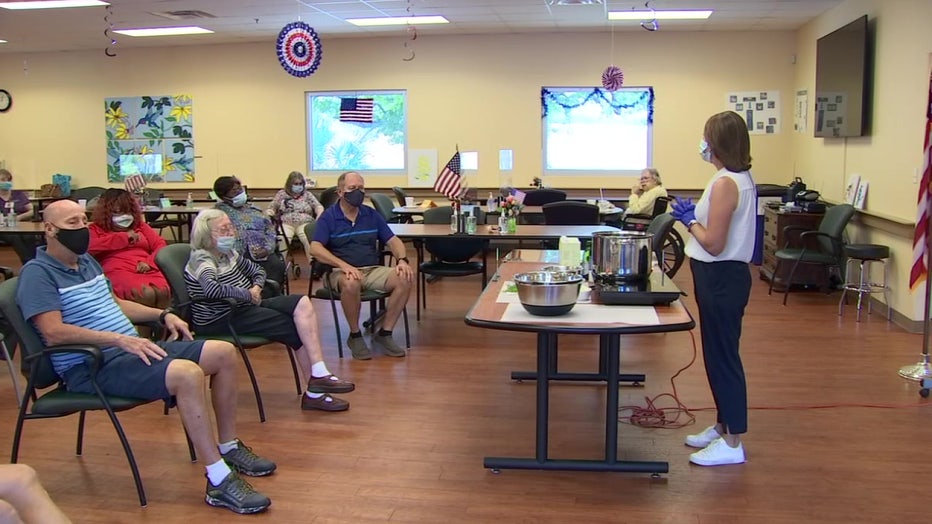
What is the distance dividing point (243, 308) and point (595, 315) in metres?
1.94

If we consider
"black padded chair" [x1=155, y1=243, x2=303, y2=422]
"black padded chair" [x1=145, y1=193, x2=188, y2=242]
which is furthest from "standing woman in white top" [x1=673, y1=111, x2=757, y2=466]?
"black padded chair" [x1=145, y1=193, x2=188, y2=242]

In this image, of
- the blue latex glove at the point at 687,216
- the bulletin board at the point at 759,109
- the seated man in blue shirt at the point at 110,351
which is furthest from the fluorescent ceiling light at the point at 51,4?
the bulletin board at the point at 759,109

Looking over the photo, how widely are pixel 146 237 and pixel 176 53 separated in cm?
689

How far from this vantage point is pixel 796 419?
4031mm

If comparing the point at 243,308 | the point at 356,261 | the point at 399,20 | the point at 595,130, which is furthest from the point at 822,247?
the point at 243,308

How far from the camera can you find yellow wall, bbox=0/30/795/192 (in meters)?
10.2

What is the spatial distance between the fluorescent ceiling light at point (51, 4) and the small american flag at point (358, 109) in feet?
11.9

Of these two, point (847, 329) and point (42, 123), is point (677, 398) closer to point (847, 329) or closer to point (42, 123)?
point (847, 329)

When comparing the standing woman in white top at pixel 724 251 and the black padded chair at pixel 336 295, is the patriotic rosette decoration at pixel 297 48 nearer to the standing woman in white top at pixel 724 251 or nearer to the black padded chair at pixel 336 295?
the black padded chair at pixel 336 295

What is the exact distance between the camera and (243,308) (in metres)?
4.13

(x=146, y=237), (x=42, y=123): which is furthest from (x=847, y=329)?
(x=42, y=123)

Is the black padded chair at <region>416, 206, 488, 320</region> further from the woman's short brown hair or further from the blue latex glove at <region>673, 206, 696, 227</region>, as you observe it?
the woman's short brown hair

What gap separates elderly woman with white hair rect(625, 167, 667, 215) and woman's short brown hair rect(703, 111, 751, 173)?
5.39 meters

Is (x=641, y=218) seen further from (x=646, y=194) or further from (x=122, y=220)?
(x=122, y=220)
